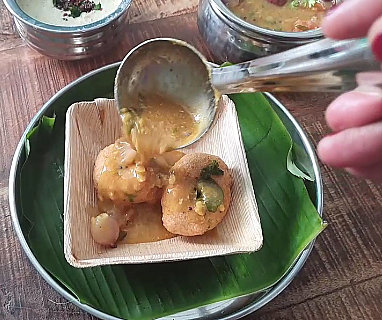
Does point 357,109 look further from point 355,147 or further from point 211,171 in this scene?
point 211,171

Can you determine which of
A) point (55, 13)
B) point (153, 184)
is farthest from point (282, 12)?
point (153, 184)

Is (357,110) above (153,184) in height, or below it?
above

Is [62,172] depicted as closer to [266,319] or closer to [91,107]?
[91,107]

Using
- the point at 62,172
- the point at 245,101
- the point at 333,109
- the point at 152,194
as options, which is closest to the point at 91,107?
the point at 62,172

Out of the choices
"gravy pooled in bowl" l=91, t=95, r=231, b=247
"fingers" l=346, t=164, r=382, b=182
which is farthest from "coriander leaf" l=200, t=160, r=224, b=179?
"fingers" l=346, t=164, r=382, b=182

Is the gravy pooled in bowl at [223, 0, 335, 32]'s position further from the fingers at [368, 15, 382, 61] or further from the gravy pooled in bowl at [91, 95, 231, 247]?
the fingers at [368, 15, 382, 61]

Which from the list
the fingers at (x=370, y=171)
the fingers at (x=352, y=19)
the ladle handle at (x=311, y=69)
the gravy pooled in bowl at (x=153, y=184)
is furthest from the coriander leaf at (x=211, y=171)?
the fingers at (x=352, y=19)

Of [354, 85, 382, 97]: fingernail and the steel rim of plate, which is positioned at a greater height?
[354, 85, 382, 97]: fingernail
